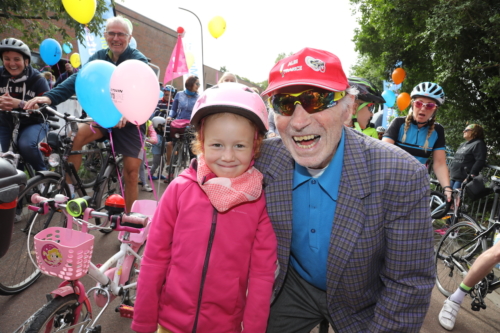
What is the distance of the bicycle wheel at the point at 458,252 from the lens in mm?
3775

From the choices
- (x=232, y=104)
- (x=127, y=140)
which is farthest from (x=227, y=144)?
(x=127, y=140)

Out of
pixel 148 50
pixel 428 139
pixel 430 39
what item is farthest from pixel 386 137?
pixel 148 50

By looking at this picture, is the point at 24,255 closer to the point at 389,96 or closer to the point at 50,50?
the point at 50,50

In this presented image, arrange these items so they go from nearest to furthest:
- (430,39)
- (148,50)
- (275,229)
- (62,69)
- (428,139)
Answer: (275,229) → (428,139) → (430,39) → (62,69) → (148,50)

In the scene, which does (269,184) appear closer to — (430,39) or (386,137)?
(386,137)

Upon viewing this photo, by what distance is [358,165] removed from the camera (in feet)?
5.06

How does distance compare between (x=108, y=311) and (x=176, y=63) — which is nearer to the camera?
(x=108, y=311)

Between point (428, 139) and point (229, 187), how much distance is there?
3.35 metres

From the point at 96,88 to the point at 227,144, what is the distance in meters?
1.78

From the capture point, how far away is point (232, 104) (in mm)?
1597

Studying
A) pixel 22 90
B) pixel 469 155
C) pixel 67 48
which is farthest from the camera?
pixel 67 48

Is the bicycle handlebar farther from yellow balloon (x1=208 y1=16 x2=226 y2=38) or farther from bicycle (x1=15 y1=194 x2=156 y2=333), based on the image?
yellow balloon (x1=208 y1=16 x2=226 y2=38)

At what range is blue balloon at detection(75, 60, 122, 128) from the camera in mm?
2773

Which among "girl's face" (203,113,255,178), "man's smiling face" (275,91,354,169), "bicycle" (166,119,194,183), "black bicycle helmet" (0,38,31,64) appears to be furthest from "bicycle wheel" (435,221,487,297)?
"black bicycle helmet" (0,38,31,64)
